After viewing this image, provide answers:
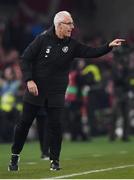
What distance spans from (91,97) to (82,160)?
7.85 metres

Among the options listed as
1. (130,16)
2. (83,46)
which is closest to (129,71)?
(130,16)

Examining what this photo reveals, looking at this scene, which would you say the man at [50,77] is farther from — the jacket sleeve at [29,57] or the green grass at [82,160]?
the green grass at [82,160]

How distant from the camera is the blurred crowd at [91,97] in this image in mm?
22656

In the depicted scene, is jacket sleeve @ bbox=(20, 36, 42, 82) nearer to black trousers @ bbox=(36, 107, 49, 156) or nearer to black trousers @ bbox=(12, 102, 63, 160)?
black trousers @ bbox=(12, 102, 63, 160)

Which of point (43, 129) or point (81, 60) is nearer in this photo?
point (43, 129)

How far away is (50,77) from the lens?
13.8 m

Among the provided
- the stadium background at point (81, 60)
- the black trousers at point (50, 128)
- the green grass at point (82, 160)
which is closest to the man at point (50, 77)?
the black trousers at point (50, 128)

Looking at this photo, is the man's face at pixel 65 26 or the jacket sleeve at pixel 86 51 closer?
the man's face at pixel 65 26

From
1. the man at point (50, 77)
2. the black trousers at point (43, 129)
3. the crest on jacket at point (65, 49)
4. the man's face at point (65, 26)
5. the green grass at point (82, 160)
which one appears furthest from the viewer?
the black trousers at point (43, 129)

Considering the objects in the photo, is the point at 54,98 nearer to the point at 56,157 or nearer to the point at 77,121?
the point at 56,157

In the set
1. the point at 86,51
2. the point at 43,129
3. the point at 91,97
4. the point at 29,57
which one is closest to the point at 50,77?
the point at 29,57

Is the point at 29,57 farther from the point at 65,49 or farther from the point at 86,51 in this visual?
the point at 86,51

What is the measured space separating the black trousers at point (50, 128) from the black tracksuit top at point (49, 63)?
0.11 meters

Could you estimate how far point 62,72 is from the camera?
13922mm
